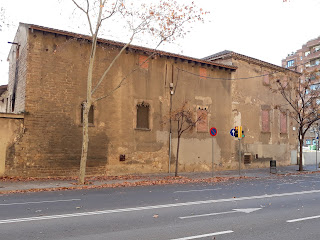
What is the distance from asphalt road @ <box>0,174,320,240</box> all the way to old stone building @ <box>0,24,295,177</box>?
727cm

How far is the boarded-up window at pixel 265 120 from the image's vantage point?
2852 centimetres

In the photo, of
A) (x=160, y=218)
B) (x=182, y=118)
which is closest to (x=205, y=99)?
(x=182, y=118)

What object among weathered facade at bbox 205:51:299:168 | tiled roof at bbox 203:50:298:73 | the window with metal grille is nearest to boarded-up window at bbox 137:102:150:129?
weathered facade at bbox 205:51:299:168

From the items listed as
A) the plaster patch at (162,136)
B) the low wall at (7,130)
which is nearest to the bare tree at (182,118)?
the plaster patch at (162,136)

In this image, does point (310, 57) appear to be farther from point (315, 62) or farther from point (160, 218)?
point (160, 218)

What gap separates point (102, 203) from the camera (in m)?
9.51

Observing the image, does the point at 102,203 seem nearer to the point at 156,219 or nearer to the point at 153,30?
the point at 156,219

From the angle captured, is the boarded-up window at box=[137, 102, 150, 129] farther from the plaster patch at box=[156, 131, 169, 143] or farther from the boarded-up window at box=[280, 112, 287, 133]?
the boarded-up window at box=[280, 112, 287, 133]

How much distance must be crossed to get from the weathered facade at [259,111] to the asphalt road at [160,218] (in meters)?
16.1

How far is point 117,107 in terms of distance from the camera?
65.5 feet

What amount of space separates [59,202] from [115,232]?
168 inches

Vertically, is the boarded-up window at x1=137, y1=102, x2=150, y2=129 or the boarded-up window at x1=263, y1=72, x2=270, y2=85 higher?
the boarded-up window at x1=263, y1=72, x2=270, y2=85

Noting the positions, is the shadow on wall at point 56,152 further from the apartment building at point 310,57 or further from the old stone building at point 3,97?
the apartment building at point 310,57

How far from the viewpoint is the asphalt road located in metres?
6.00
